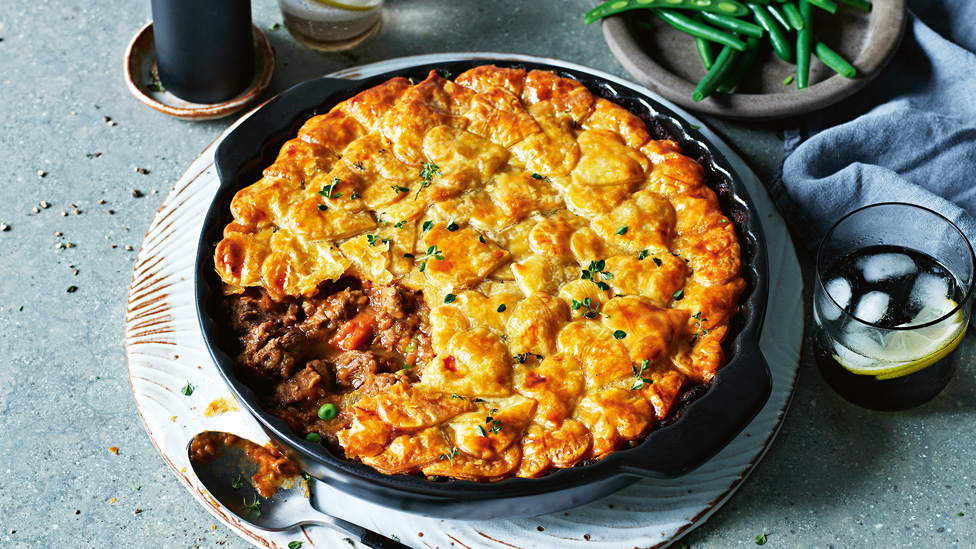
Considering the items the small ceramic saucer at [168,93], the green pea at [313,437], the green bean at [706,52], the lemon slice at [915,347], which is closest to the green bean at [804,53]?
the green bean at [706,52]

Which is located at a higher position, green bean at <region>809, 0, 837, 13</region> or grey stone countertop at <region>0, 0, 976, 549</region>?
green bean at <region>809, 0, 837, 13</region>

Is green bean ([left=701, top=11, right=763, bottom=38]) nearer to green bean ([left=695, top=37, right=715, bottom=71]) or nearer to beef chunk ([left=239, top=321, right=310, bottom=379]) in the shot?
green bean ([left=695, top=37, right=715, bottom=71])

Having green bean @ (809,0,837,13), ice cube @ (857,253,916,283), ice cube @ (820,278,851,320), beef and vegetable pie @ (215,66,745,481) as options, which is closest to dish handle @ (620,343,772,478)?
beef and vegetable pie @ (215,66,745,481)

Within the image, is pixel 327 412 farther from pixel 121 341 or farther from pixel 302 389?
pixel 121 341

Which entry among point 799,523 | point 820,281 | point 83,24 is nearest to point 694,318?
point 820,281

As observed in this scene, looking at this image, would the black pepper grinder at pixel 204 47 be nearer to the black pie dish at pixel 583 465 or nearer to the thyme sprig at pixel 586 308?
the black pie dish at pixel 583 465

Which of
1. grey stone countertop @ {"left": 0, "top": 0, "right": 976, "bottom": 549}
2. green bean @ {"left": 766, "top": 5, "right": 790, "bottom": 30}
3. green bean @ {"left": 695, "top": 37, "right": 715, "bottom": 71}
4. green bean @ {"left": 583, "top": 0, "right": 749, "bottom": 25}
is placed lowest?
grey stone countertop @ {"left": 0, "top": 0, "right": 976, "bottom": 549}
